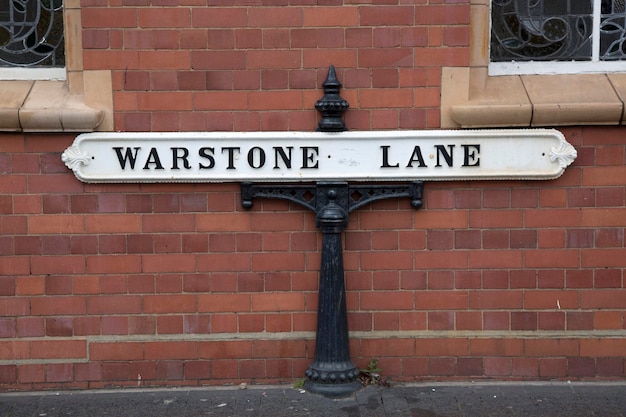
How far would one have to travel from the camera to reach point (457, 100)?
221 inches

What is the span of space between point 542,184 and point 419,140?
2.87ft

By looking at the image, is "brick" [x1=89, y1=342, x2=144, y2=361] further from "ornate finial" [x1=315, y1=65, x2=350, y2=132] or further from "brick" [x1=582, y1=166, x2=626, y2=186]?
"brick" [x1=582, y1=166, x2=626, y2=186]

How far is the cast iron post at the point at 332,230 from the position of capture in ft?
18.2

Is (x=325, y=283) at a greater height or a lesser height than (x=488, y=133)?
lesser

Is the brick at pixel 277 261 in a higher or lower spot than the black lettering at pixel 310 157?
lower

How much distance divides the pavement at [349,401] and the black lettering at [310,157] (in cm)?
148

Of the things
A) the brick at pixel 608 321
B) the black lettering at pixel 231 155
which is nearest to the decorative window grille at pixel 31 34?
the black lettering at pixel 231 155

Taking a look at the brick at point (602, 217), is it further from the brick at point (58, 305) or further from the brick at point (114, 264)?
the brick at point (58, 305)

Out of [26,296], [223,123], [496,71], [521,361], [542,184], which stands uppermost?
[496,71]

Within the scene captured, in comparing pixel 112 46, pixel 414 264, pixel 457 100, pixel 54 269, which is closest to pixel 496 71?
pixel 457 100

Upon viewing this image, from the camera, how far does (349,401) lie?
5492 mm

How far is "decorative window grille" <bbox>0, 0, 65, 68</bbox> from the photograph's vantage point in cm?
582

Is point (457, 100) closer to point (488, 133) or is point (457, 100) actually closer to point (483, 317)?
point (488, 133)

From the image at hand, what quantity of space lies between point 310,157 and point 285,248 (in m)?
0.63
